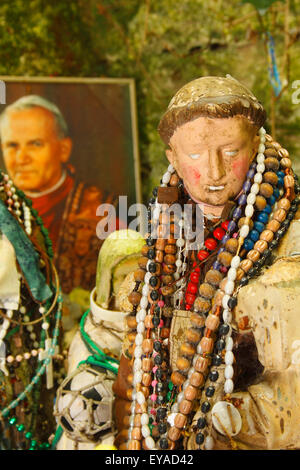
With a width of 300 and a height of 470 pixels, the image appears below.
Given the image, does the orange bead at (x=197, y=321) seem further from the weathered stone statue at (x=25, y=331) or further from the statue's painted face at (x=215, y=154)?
the weathered stone statue at (x=25, y=331)

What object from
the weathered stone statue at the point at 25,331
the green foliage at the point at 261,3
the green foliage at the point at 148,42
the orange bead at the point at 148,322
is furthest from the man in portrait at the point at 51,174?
the orange bead at the point at 148,322

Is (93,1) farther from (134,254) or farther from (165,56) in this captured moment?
(134,254)

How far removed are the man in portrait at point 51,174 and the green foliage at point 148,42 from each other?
0.20 meters

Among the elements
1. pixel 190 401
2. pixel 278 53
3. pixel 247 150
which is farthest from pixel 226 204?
pixel 278 53

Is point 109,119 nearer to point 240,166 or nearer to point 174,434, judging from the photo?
point 240,166

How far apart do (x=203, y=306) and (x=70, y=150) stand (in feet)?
5.46

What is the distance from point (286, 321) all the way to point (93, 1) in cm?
215

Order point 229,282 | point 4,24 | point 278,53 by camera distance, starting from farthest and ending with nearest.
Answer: point 4,24 → point 278,53 → point 229,282

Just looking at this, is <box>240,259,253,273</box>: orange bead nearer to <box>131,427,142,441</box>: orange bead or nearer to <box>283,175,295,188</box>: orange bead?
<box>283,175,295,188</box>: orange bead

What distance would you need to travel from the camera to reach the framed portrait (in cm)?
235

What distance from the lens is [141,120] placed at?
2.54m

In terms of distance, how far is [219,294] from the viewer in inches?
39.6

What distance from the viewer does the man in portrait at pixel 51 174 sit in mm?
2334

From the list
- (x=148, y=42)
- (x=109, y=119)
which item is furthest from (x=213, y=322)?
(x=148, y=42)
